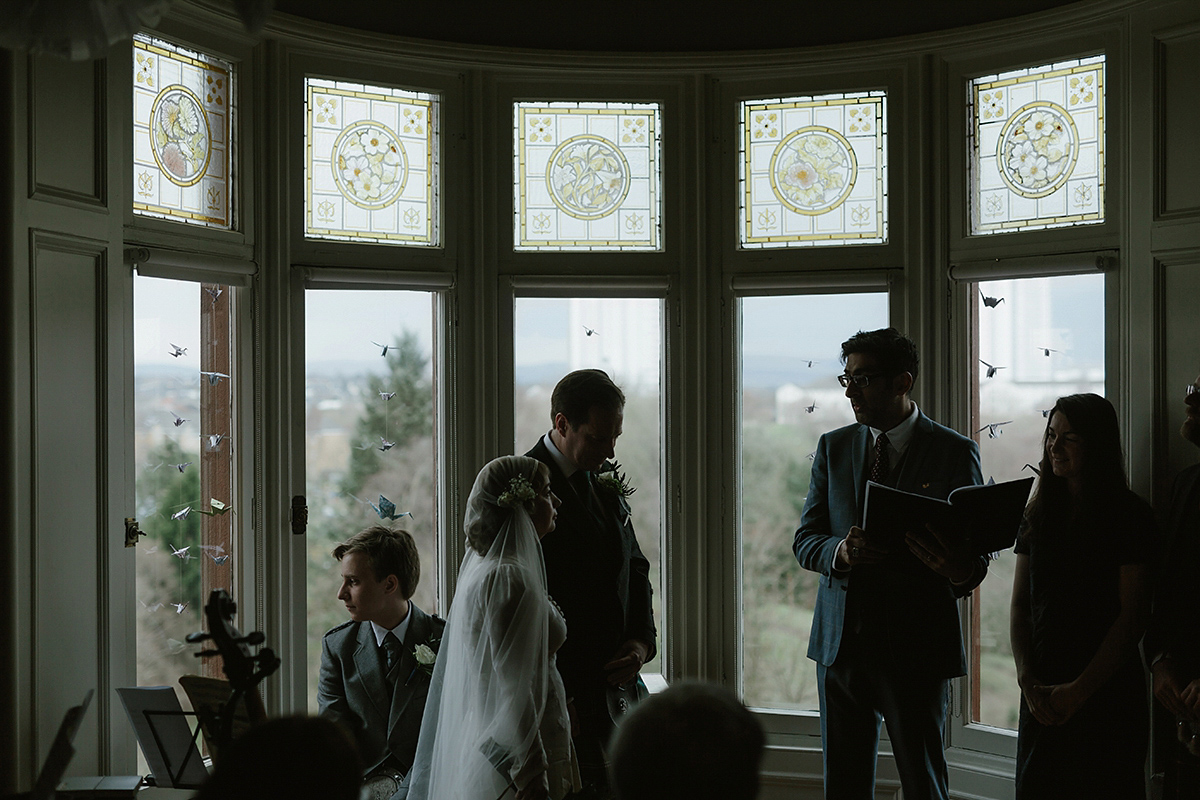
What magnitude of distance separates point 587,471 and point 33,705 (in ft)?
5.30

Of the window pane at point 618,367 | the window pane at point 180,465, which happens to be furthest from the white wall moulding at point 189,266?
the window pane at point 618,367

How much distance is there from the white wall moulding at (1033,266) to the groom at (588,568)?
1603mm

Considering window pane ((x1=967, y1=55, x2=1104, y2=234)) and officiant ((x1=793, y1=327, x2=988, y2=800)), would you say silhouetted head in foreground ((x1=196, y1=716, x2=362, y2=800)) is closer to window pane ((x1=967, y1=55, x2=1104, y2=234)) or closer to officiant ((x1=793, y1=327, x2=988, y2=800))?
officiant ((x1=793, y1=327, x2=988, y2=800))

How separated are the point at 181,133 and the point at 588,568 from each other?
202 cm

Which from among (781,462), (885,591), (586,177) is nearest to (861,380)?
(885,591)

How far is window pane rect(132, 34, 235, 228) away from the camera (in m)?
3.22

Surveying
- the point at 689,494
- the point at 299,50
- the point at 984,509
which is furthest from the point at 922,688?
the point at 299,50

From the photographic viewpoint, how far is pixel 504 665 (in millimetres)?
2291

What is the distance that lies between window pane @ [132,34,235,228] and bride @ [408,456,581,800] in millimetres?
1640

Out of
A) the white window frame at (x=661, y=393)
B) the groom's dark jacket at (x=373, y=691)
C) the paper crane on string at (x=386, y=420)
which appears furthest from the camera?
the white window frame at (x=661, y=393)

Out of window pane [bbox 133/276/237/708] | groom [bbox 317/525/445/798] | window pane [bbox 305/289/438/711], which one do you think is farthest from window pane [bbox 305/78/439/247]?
groom [bbox 317/525/445/798]

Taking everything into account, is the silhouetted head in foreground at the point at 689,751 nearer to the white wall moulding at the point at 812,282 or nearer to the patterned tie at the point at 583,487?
the patterned tie at the point at 583,487

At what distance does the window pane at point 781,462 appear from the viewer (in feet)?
12.7

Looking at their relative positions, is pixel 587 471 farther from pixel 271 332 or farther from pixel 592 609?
pixel 271 332
